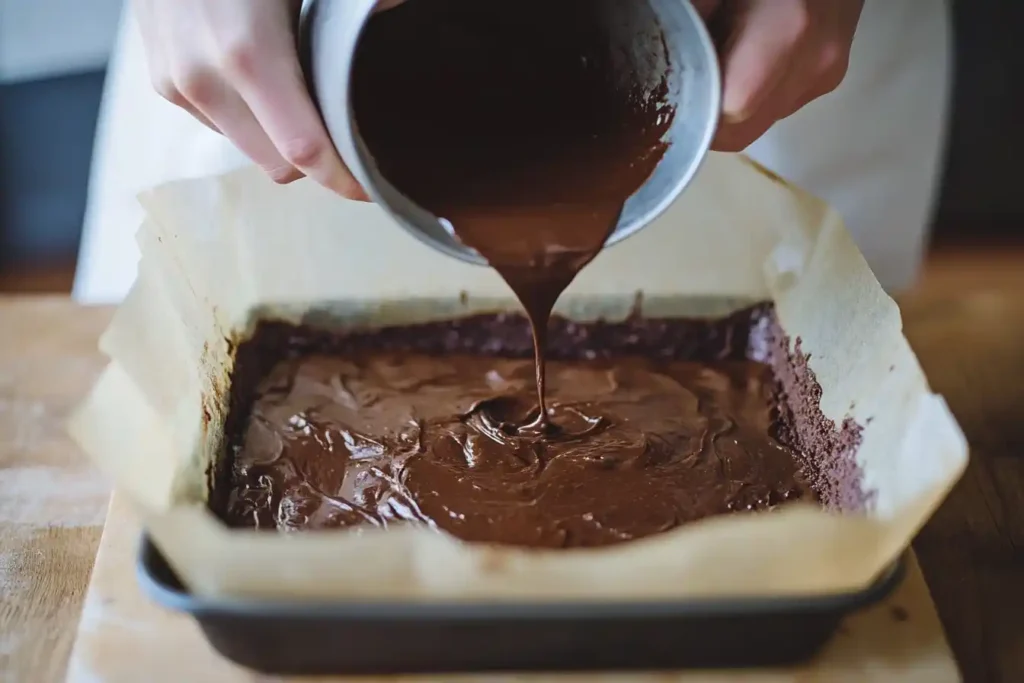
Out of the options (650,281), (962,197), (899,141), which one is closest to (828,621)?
(650,281)

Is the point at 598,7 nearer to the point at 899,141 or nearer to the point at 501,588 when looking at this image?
the point at 501,588

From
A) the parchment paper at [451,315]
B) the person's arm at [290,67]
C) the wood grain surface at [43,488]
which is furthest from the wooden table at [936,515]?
the person's arm at [290,67]

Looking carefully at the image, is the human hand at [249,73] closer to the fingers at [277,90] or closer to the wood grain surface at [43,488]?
the fingers at [277,90]

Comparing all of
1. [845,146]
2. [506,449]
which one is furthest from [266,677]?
[845,146]

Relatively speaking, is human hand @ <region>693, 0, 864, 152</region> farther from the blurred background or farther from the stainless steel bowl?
the blurred background

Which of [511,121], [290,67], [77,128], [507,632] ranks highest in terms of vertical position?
[290,67]

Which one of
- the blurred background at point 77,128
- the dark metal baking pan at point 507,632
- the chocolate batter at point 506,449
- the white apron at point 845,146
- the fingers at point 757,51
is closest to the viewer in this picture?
the dark metal baking pan at point 507,632

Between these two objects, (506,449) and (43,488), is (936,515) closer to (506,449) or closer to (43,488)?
(506,449)
